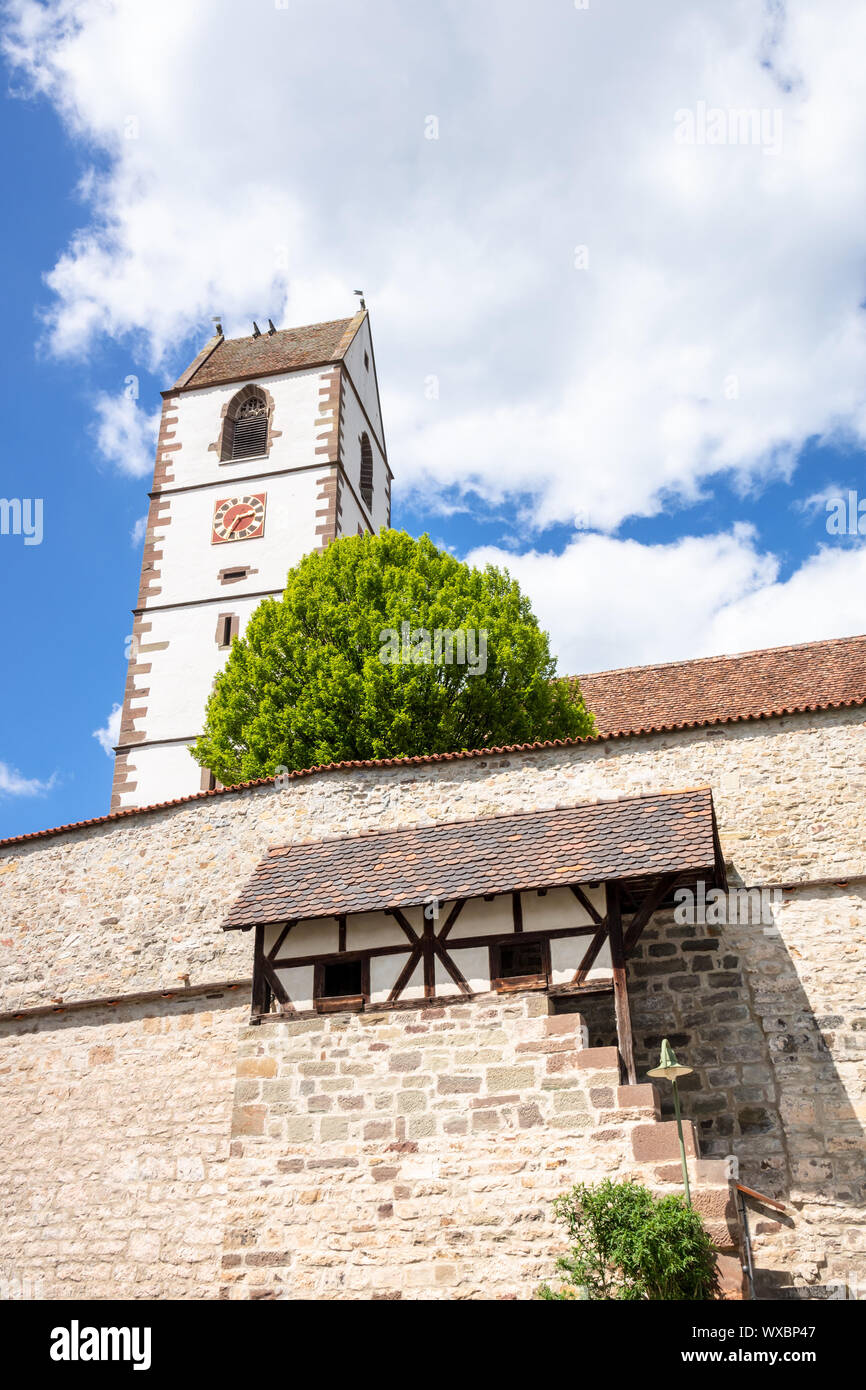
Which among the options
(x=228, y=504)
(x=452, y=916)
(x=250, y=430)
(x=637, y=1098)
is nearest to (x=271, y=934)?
(x=452, y=916)

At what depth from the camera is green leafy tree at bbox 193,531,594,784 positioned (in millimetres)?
16891

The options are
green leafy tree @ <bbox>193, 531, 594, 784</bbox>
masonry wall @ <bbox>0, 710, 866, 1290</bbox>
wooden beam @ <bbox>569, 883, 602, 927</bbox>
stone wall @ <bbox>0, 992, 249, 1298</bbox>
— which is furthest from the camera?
green leafy tree @ <bbox>193, 531, 594, 784</bbox>

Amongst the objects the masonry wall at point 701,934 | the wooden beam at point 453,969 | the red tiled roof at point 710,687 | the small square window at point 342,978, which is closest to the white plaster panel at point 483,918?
the wooden beam at point 453,969

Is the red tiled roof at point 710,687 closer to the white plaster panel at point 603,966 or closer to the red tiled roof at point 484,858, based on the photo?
the red tiled roof at point 484,858

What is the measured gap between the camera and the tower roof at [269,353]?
1075 inches

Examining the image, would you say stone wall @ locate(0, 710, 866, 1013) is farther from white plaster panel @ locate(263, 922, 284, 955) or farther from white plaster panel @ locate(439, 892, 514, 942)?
white plaster panel @ locate(439, 892, 514, 942)

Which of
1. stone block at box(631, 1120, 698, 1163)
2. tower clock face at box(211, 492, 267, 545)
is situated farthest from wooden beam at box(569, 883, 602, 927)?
tower clock face at box(211, 492, 267, 545)

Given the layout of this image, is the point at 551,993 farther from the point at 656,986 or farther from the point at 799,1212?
the point at 799,1212

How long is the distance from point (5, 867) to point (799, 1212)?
10.7 metres

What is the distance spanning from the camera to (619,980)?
10.6 meters

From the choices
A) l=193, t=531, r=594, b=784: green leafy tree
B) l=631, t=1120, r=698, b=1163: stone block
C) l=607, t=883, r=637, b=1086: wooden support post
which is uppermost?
l=193, t=531, r=594, b=784: green leafy tree

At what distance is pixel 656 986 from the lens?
1204cm

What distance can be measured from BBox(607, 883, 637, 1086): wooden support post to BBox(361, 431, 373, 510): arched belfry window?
18.4 metres
